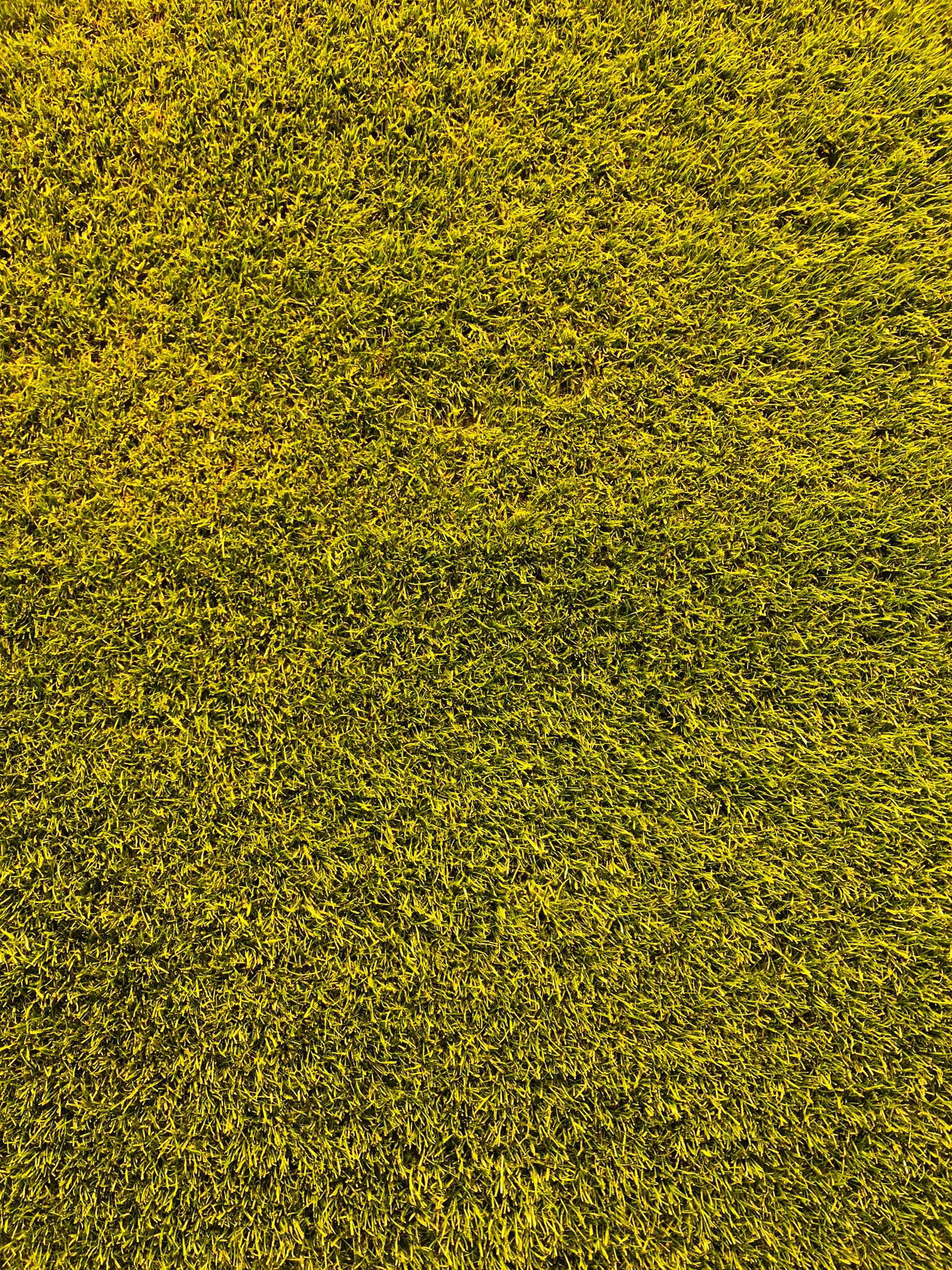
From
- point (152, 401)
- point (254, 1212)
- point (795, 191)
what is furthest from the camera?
point (795, 191)

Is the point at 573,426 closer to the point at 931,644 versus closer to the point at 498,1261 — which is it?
the point at 931,644

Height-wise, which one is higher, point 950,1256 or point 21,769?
point 21,769

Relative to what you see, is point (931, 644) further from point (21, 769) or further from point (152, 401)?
point (21, 769)

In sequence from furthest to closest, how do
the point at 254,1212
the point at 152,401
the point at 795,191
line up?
the point at 795,191 < the point at 152,401 < the point at 254,1212

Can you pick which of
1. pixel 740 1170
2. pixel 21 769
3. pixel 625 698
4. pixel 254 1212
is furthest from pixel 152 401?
pixel 740 1170

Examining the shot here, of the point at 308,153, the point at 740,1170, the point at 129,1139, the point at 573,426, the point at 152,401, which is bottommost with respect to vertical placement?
the point at 740,1170

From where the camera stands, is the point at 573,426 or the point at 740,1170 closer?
the point at 740,1170

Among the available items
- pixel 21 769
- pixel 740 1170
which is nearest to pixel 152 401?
pixel 21 769
